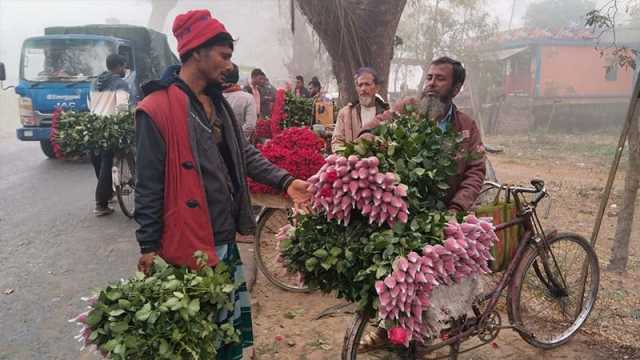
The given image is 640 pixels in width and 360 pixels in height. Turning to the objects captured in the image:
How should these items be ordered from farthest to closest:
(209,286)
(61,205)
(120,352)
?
(61,205) < (209,286) < (120,352)

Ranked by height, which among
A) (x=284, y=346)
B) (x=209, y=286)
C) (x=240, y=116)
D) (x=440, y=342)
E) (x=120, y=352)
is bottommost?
(x=284, y=346)

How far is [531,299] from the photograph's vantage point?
13.2 ft

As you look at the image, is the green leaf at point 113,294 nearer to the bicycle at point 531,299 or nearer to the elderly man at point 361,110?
the bicycle at point 531,299

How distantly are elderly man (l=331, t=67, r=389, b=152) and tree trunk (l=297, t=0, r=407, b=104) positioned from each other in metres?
1.76

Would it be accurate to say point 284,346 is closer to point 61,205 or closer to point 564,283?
point 564,283

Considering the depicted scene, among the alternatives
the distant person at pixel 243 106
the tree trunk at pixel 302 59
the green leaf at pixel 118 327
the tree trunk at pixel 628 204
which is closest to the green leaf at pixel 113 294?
the green leaf at pixel 118 327

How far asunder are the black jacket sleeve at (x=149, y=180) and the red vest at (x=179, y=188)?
0.02 metres

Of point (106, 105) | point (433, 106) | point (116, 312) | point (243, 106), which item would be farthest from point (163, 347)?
point (106, 105)

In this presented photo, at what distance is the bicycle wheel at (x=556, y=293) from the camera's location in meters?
3.73

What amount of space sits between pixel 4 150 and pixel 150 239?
13.2 m

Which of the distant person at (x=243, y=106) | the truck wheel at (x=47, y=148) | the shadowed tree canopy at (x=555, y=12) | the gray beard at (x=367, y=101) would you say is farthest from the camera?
the shadowed tree canopy at (x=555, y=12)

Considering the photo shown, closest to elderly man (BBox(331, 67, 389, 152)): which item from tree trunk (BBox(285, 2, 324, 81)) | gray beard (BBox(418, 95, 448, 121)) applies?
gray beard (BBox(418, 95, 448, 121))

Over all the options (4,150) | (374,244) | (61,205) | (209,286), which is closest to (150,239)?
(209,286)

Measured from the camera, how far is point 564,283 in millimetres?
3906
